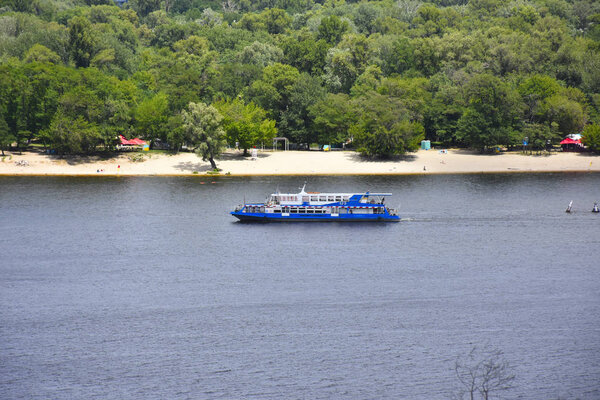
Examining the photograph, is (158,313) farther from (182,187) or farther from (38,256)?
(182,187)

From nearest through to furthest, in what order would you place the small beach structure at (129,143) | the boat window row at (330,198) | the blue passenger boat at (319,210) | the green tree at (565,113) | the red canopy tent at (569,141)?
the blue passenger boat at (319,210) < the boat window row at (330,198) < the small beach structure at (129,143) < the green tree at (565,113) < the red canopy tent at (569,141)

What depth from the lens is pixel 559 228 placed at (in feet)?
353

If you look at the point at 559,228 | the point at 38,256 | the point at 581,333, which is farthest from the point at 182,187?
the point at 581,333

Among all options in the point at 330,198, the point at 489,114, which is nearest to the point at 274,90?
the point at 489,114

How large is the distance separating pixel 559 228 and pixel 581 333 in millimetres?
45074

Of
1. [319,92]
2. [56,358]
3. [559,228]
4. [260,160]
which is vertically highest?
[319,92]

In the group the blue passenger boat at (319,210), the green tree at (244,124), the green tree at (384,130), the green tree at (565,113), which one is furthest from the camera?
the green tree at (565,113)

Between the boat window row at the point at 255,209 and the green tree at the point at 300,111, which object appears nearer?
the boat window row at the point at 255,209

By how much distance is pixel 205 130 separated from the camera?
162125 millimetres

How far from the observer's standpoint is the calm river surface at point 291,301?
57375mm

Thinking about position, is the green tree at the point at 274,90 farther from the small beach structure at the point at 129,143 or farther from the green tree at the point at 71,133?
the green tree at the point at 71,133

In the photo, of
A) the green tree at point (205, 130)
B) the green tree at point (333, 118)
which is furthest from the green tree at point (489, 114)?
the green tree at point (205, 130)

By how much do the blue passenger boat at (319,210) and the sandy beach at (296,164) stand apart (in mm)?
55398

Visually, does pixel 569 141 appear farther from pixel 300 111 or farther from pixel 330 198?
pixel 330 198
